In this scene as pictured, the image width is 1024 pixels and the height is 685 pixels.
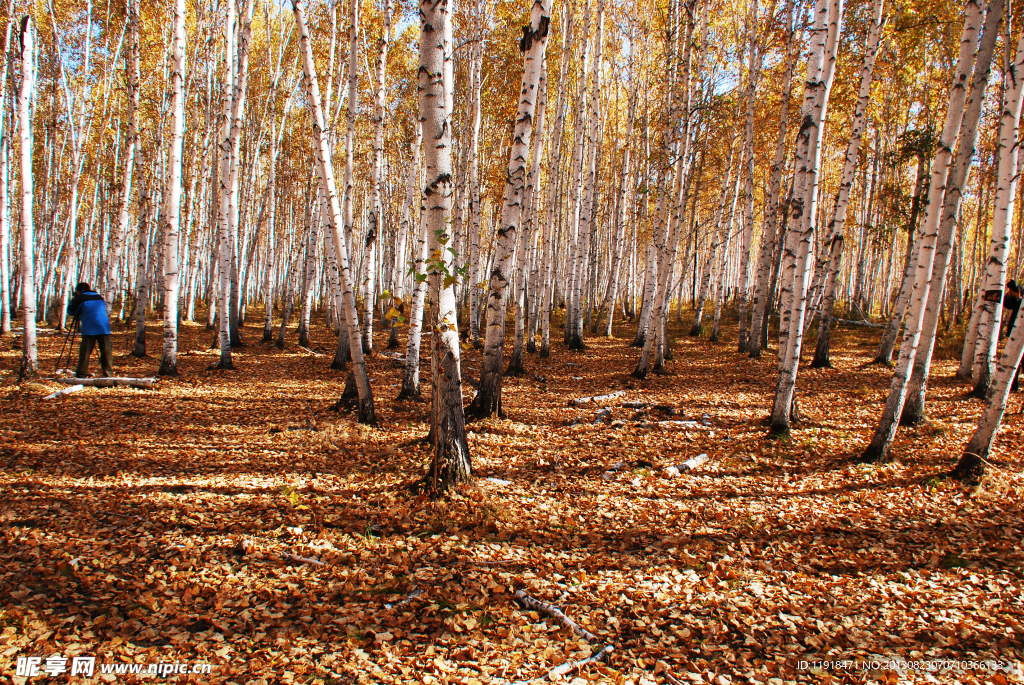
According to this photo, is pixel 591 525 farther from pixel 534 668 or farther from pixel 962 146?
pixel 962 146

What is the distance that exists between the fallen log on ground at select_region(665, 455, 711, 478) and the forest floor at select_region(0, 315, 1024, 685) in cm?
8

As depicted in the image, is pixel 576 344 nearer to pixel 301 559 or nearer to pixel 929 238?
pixel 929 238

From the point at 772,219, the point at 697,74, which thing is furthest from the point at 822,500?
the point at 697,74

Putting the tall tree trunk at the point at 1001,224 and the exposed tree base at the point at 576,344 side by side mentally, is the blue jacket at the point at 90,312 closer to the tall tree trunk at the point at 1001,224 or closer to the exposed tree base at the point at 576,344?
the exposed tree base at the point at 576,344

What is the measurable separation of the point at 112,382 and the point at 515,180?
756cm

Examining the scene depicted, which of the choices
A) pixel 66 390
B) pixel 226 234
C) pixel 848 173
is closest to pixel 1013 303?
pixel 848 173

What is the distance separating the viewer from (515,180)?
252 inches

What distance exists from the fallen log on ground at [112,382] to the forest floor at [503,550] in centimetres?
95

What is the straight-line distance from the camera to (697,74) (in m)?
12.7

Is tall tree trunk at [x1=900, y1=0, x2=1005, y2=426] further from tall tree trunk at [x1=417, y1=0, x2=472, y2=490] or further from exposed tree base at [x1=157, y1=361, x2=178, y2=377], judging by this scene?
exposed tree base at [x1=157, y1=361, x2=178, y2=377]

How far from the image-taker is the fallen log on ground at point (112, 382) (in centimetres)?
847

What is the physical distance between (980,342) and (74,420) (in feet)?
Answer: 43.9

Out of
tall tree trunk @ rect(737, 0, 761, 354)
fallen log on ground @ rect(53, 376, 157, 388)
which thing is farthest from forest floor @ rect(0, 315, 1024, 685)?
tall tree trunk @ rect(737, 0, 761, 354)

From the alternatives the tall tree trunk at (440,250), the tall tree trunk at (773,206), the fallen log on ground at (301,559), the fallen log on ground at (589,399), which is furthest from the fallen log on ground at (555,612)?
the tall tree trunk at (773,206)
